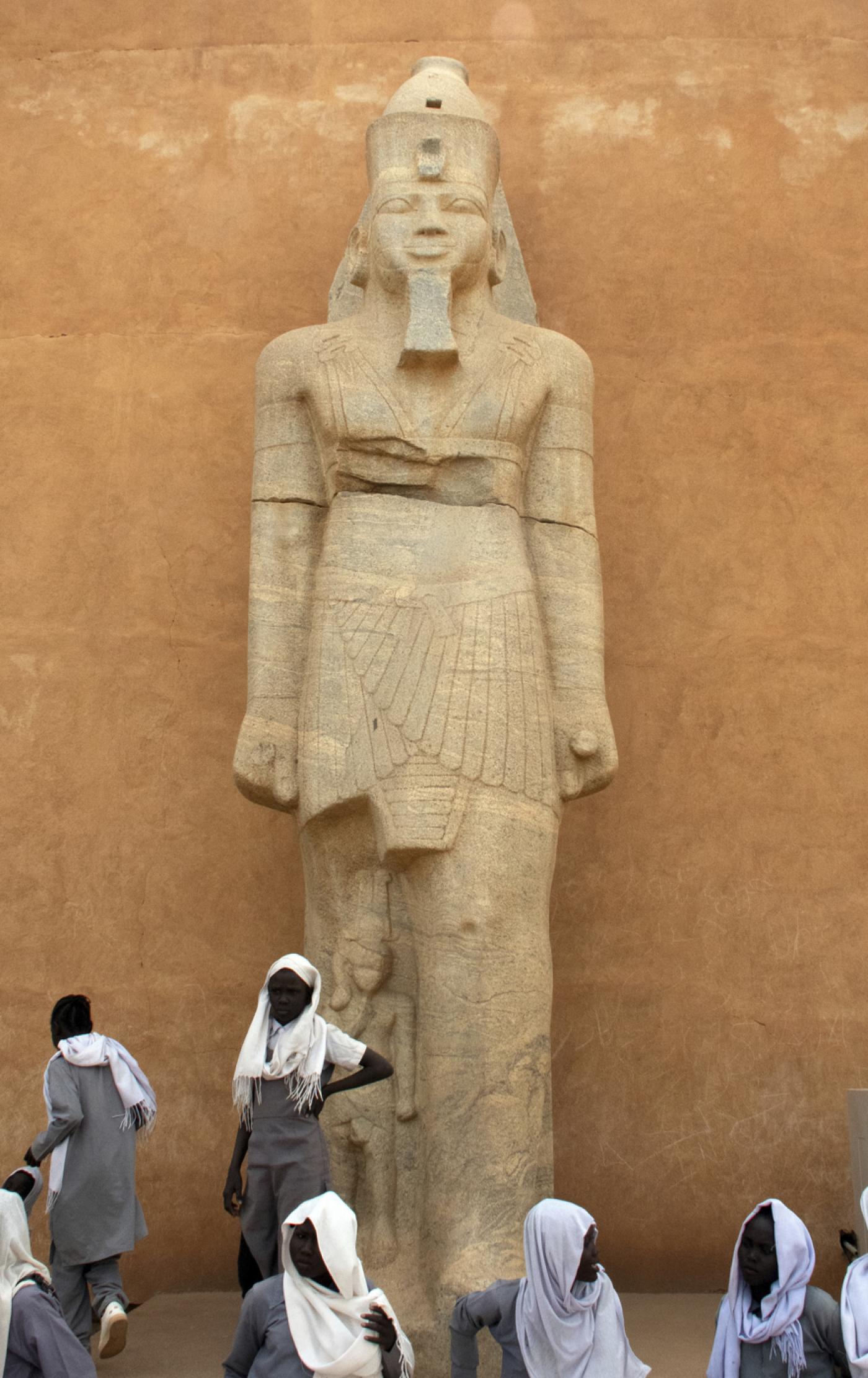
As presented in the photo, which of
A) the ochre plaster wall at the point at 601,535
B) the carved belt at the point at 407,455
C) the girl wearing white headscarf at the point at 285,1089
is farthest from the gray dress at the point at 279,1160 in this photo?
the ochre plaster wall at the point at 601,535

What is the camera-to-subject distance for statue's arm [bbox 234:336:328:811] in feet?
16.4

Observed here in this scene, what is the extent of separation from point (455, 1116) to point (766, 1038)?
1.86 meters

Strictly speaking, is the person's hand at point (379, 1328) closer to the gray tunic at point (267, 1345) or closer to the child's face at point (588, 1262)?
the gray tunic at point (267, 1345)

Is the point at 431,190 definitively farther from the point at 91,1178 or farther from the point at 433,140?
the point at 91,1178

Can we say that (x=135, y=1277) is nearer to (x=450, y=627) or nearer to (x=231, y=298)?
(x=450, y=627)

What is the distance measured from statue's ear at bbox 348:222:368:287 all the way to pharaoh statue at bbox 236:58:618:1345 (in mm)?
16

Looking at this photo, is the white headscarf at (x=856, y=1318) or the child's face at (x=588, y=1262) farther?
the child's face at (x=588, y=1262)

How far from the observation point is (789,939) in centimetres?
616

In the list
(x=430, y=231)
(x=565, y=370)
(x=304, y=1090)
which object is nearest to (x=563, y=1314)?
(x=304, y=1090)

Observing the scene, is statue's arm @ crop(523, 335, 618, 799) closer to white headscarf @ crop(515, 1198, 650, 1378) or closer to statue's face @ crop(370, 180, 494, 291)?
statue's face @ crop(370, 180, 494, 291)

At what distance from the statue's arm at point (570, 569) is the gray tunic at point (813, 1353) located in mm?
1876

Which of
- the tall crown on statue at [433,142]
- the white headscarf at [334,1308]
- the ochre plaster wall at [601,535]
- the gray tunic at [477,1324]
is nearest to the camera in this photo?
the white headscarf at [334,1308]

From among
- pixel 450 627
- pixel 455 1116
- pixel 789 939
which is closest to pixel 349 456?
pixel 450 627

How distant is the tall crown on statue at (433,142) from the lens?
203 inches
